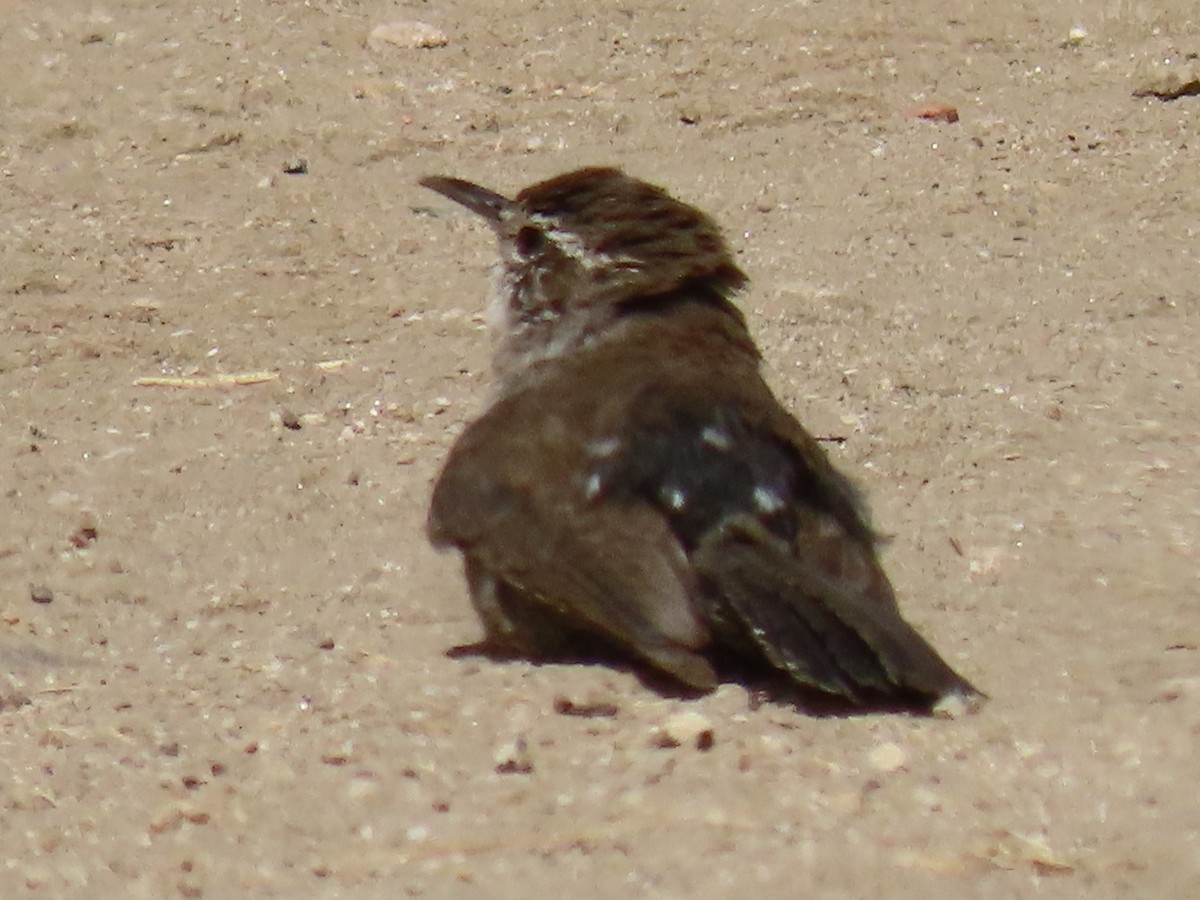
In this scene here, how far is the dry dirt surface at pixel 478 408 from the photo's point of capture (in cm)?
444

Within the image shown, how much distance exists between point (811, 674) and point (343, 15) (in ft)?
19.9

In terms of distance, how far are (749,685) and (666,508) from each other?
0.46 metres

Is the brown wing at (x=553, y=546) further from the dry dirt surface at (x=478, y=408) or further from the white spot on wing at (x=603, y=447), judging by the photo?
the dry dirt surface at (x=478, y=408)

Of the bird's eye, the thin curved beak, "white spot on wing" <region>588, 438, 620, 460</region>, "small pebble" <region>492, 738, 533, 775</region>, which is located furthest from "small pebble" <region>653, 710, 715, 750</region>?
the thin curved beak

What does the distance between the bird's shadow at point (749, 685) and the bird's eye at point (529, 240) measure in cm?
155

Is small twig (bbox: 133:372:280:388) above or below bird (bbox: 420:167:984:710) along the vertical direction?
below

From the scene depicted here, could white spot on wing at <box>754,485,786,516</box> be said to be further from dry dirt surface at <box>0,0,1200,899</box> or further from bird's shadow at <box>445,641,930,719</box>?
dry dirt surface at <box>0,0,1200,899</box>

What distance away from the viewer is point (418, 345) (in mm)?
7633

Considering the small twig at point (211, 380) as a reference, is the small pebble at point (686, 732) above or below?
above

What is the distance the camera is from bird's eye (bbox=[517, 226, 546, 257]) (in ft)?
22.0

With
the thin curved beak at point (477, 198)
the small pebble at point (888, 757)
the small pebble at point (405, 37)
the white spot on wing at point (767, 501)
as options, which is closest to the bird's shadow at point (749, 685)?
the small pebble at point (888, 757)

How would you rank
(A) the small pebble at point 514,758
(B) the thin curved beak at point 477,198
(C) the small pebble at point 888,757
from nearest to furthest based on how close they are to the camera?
(C) the small pebble at point 888,757 < (A) the small pebble at point 514,758 < (B) the thin curved beak at point 477,198

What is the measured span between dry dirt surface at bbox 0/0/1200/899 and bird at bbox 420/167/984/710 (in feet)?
0.55

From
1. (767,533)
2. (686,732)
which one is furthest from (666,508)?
(686,732)
